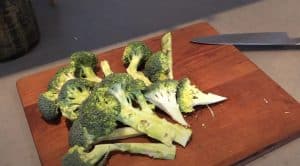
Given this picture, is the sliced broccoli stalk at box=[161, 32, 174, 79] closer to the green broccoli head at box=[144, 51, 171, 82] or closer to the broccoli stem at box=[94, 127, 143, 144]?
the green broccoli head at box=[144, 51, 171, 82]

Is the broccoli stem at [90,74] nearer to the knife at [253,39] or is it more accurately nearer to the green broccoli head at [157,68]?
the green broccoli head at [157,68]

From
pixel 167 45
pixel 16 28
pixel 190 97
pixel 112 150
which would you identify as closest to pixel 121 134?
pixel 112 150

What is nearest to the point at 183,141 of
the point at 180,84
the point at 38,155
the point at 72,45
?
the point at 180,84

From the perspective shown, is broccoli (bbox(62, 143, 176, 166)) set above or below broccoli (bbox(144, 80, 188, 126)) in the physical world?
below

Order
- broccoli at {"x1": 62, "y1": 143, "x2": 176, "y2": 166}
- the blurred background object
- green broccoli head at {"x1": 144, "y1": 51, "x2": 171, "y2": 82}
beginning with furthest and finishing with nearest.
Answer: the blurred background object < green broccoli head at {"x1": 144, "y1": 51, "x2": 171, "y2": 82} < broccoli at {"x1": 62, "y1": 143, "x2": 176, "y2": 166}

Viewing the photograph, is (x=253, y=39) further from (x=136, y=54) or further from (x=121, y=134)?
(x=121, y=134)

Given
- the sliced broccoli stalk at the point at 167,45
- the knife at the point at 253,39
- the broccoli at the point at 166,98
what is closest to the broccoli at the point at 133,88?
the broccoli at the point at 166,98

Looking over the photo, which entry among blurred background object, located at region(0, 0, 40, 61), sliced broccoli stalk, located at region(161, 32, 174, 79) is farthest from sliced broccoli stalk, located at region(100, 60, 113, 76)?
blurred background object, located at region(0, 0, 40, 61)
